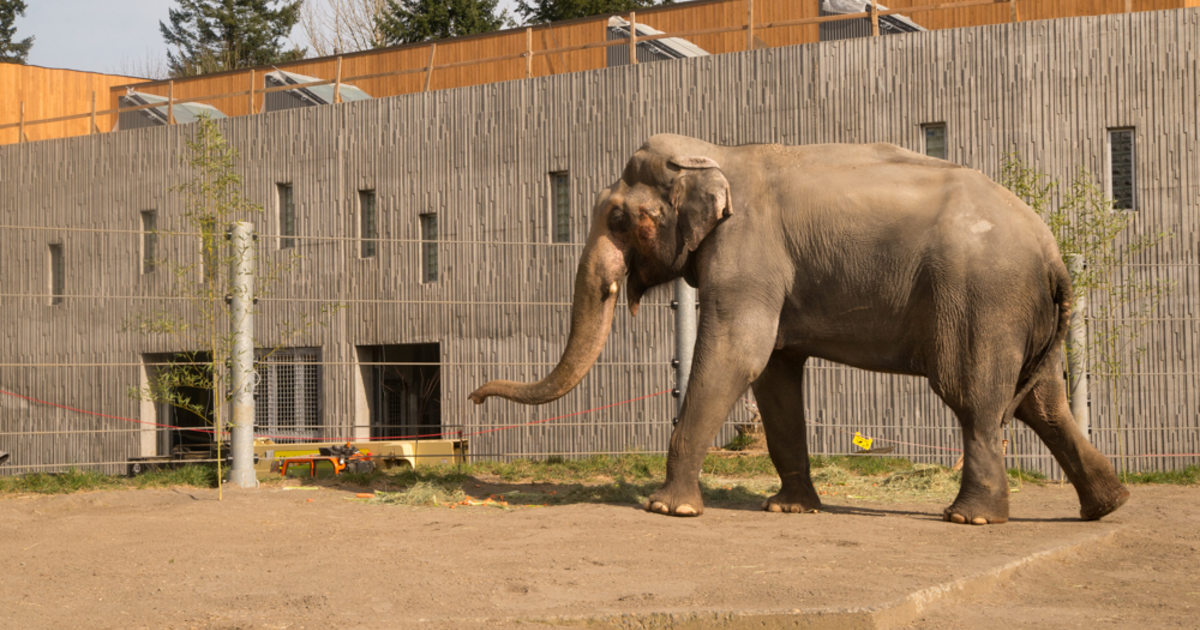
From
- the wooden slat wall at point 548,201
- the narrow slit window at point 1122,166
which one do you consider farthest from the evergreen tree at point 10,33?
the narrow slit window at point 1122,166

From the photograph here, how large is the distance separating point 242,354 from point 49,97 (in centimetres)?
2595

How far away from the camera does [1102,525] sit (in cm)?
817

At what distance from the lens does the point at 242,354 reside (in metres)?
9.88

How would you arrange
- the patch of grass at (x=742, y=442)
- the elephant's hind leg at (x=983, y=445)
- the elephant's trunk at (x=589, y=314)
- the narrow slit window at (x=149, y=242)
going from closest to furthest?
1. the elephant's hind leg at (x=983, y=445)
2. the elephant's trunk at (x=589, y=314)
3. the patch of grass at (x=742, y=442)
4. the narrow slit window at (x=149, y=242)

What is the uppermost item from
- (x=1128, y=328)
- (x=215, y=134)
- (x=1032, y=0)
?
(x=1032, y=0)

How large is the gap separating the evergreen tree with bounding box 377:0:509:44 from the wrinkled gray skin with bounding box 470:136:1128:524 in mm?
35196

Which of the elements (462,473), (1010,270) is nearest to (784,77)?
(462,473)

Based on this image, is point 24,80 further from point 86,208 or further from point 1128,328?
point 1128,328

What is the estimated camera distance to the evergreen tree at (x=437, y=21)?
4291cm

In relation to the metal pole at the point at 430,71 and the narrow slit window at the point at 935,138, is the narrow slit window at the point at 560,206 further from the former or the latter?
the narrow slit window at the point at 935,138

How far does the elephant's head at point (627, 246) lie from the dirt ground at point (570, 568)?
2.94 feet

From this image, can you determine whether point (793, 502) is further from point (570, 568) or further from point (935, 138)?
point (935, 138)

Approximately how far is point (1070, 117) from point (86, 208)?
770 inches

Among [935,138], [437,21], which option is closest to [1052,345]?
[935,138]
